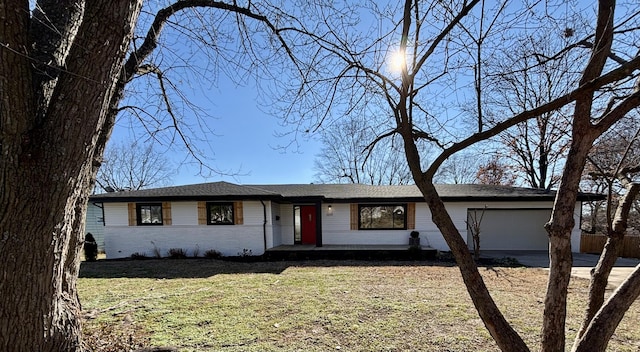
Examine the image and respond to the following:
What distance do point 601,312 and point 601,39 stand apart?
1.72 m

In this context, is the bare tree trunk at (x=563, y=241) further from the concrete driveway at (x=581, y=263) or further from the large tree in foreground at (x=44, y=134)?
the concrete driveway at (x=581, y=263)

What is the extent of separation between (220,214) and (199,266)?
2.55m

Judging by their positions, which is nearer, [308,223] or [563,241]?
[563,241]

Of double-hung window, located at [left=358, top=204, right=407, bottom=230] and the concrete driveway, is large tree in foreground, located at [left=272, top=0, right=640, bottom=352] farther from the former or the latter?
double-hung window, located at [left=358, top=204, right=407, bottom=230]

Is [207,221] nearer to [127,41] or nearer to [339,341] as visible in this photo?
[339,341]

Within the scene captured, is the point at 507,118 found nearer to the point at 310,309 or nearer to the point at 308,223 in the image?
the point at 310,309

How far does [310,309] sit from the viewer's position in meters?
4.96

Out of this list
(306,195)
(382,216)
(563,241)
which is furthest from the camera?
(382,216)

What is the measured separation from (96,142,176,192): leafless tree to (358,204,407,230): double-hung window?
17.1m

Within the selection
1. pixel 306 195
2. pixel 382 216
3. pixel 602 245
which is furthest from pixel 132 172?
pixel 602 245

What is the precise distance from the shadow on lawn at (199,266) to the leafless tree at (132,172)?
13.9m

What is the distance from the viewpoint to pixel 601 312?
1.80 metres

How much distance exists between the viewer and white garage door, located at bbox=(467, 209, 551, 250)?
40.8ft

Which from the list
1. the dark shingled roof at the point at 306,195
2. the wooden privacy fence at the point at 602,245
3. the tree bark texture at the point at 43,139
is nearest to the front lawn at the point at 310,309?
the tree bark texture at the point at 43,139
